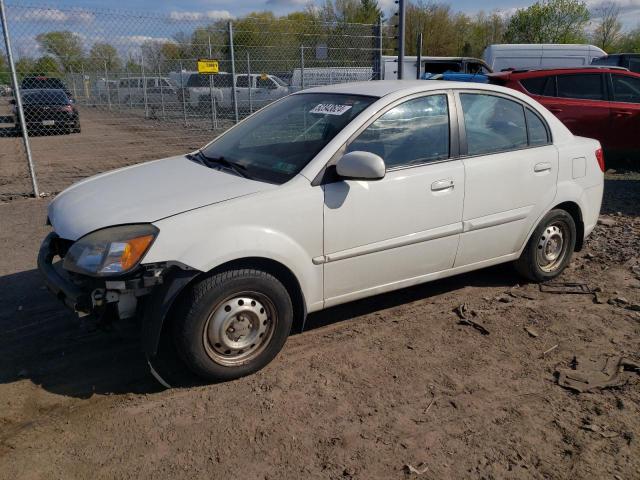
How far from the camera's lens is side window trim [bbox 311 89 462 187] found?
11.2ft

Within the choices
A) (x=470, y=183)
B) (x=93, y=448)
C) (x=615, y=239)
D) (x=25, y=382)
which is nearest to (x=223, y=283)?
(x=93, y=448)

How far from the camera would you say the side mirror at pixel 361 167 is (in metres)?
3.29

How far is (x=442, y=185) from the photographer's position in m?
3.84

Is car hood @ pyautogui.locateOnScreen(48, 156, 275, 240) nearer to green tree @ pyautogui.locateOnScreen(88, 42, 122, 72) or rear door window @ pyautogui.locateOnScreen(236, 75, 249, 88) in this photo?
green tree @ pyautogui.locateOnScreen(88, 42, 122, 72)

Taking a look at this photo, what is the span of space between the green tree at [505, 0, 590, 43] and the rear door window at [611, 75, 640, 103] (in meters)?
41.3

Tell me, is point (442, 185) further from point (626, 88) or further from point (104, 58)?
point (104, 58)

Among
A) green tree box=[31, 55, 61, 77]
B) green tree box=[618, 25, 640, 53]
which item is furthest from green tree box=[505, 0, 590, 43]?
green tree box=[31, 55, 61, 77]

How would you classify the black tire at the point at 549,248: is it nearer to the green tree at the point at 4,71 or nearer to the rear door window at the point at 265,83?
the green tree at the point at 4,71

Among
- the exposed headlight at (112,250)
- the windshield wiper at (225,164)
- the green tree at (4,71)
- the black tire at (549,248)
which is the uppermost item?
the green tree at (4,71)

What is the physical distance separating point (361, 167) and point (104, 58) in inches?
383

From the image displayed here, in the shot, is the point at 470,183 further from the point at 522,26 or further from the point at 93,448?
the point at 522,26

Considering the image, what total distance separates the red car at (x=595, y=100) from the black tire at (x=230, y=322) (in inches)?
278

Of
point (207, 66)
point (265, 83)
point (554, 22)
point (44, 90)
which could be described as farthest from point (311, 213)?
point (554, 22)

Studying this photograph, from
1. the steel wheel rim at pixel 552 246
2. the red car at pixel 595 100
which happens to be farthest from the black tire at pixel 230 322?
the red car at pixel 595 100
